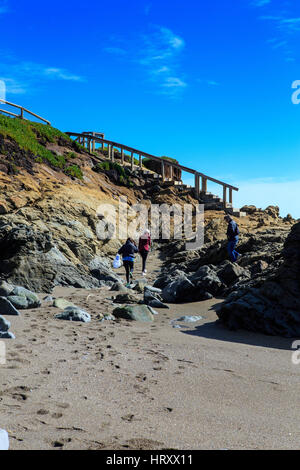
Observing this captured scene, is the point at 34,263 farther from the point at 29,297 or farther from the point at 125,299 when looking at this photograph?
the point at 125,299

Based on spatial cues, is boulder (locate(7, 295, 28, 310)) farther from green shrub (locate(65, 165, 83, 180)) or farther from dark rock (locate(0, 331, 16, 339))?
green shrub (locate(65, 165, 83, 180))

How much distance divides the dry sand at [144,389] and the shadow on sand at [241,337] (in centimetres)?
2

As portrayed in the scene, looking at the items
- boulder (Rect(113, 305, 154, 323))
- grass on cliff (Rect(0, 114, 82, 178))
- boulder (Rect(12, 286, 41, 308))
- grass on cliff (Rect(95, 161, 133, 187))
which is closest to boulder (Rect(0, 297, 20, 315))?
boulder (Rect(12, 286, 41, 308))

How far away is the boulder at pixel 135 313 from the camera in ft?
23.0

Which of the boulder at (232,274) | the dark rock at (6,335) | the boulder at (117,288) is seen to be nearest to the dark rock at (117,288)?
the boulder at (117,288)

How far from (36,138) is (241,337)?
65.6ft

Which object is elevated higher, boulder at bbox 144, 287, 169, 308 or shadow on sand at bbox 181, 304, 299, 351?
boulder at bbox 144, 287, 169, 308

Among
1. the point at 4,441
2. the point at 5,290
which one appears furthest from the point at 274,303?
the point at 4,441

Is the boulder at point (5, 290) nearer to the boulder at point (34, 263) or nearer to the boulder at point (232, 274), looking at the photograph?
the boulder at point (34, 263)

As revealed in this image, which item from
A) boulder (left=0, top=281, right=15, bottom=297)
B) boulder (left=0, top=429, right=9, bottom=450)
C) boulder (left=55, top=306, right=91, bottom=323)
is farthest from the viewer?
boulder (left=0, top=281, right=15, bottom=297)

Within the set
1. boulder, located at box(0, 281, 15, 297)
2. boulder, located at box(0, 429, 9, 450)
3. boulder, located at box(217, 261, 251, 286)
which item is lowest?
boulder, located at box(0, 429, 9, 450)

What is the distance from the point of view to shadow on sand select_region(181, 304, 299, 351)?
19.0ft

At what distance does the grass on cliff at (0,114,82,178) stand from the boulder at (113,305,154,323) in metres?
13.6

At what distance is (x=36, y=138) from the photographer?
23141 millimetres
